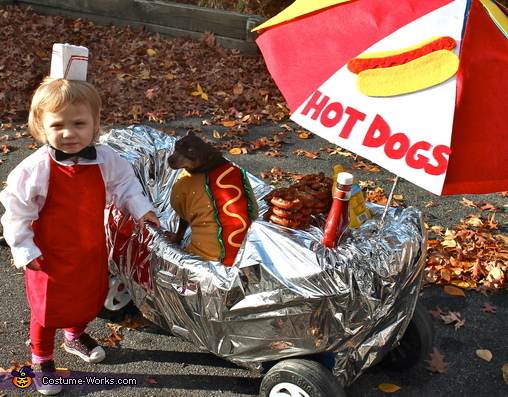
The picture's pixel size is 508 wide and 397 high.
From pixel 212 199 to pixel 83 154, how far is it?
74cm

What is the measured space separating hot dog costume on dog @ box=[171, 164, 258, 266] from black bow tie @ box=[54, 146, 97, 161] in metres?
0.58

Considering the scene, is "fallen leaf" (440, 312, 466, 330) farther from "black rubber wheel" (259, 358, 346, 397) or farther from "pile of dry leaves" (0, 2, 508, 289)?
"black rubber wheel" (259, 358, 346, 397)

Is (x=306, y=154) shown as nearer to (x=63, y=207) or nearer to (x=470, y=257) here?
(x=470, y=257)

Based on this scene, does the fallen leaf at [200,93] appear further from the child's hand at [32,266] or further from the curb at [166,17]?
the child's hand at [32,266]

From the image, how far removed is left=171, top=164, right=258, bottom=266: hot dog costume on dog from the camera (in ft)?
10.0

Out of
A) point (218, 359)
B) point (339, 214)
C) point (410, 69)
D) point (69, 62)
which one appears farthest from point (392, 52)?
point (218, 359)

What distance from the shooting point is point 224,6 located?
10.1 meters

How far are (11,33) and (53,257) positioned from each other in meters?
7.87

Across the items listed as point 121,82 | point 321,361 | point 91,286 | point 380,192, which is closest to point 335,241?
point 321,361

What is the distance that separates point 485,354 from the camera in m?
3.43

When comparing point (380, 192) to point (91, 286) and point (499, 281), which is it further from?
point (91, 286)

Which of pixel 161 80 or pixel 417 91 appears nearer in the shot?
pixel 417 91

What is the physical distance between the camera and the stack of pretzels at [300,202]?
111 inches

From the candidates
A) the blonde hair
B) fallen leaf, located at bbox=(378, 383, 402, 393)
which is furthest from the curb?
fallen leaf, located at bbox=(378, 383, 402, 393)
